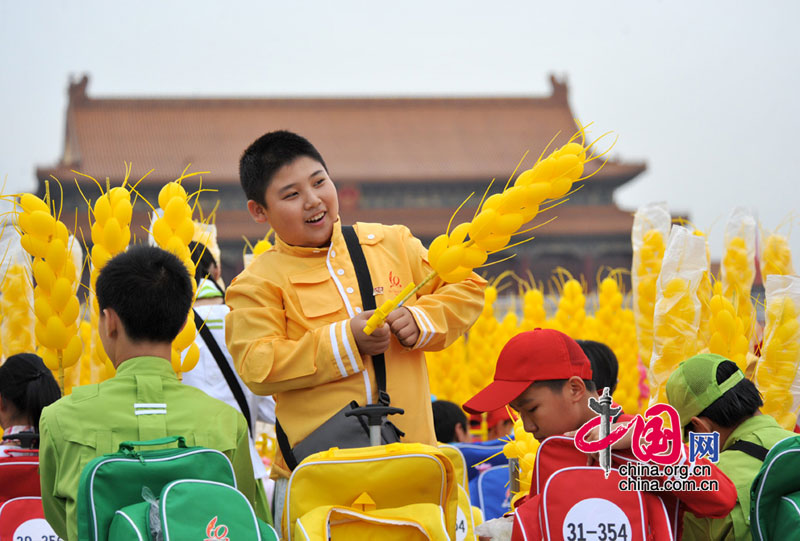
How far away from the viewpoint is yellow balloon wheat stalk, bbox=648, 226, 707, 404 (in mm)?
3848

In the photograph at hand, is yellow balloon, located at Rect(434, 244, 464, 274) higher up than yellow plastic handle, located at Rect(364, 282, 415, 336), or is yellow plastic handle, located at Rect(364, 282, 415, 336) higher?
yellow balloon, located at Rect(434, 244, 464, 274)

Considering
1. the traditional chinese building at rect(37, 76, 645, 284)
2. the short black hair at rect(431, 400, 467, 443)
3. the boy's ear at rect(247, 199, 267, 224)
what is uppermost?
the traditional chinese building at rect(37, 76, 645, 284)

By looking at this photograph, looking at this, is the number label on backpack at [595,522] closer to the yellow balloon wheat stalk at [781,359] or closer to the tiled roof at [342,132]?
the yellow balloon wheat stalk at [781,359]

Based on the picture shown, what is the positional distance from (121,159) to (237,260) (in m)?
4.04

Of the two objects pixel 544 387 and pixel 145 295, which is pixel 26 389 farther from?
pixel 544 387

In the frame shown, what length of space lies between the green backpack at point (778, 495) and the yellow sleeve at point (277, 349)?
37.0 inches

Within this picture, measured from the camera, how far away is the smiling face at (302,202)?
2.46 metres

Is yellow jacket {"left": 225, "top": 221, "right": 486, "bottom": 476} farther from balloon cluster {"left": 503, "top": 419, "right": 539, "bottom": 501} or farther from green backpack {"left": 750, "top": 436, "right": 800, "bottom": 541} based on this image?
green backpack {"left": 750, "top": 436, "right": 800, "bottom": 541}

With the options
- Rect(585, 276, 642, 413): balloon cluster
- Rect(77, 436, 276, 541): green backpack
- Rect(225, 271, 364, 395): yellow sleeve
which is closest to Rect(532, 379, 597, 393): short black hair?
Rect(225, 271, 364, 395): yellow sleeve

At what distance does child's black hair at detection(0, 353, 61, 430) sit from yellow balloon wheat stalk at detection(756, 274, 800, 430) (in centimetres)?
257

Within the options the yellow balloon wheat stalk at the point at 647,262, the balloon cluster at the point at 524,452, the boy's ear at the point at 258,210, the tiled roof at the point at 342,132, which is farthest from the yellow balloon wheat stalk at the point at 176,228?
the tiled roof at the point at 342,132

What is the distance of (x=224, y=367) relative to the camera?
3264mm

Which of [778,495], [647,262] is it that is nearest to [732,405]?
[778,495]

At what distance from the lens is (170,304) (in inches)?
86.9
